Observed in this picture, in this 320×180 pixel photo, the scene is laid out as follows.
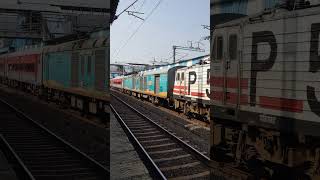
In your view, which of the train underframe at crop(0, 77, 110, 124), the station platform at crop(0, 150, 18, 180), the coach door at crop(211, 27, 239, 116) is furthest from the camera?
the train underframe at crop(0, 77, 110, 124)

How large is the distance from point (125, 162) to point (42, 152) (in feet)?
5.14

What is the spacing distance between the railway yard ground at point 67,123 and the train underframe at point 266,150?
1575 mm

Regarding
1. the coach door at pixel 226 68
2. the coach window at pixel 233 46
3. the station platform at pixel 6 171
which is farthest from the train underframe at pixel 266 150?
the station platform at pixel 6 171

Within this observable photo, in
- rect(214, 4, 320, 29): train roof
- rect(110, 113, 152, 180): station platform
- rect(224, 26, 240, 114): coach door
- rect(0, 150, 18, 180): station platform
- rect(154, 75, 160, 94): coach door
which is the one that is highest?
rect(214, 4, 320, 29): train roof

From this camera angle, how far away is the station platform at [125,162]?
21.5 ft

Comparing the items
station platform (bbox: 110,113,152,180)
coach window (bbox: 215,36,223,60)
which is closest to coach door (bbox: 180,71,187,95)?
station platform (bbox: 110,113,152,180)

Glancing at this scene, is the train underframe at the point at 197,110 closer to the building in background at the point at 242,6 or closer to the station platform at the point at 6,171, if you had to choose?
the station platform at the point at 6,171

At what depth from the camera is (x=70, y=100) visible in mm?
6699

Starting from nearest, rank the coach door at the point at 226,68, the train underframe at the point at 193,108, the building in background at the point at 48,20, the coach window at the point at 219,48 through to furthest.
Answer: the building in background at the point at 48,20
the coach door at the point at 226,68
the coach window at the point at 219,48
the train underframe at the point at 193,108

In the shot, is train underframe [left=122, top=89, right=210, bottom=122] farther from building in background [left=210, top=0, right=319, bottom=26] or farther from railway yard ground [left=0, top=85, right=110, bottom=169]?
building in background [left=210, top=0, right=319, bottom=26]

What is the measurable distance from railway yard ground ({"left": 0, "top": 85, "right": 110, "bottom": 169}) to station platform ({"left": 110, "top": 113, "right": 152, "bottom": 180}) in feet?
1.43

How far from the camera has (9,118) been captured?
692 centimetres

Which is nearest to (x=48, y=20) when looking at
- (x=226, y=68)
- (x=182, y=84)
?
(x=226, y=68)

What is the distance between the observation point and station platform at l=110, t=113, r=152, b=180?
21.5 feet
